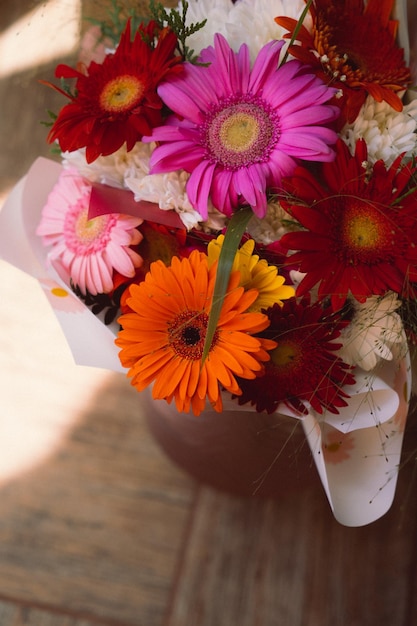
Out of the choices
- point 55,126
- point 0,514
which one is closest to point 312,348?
point 55,126

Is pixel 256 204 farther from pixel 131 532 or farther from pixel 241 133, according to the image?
pixel 131 532

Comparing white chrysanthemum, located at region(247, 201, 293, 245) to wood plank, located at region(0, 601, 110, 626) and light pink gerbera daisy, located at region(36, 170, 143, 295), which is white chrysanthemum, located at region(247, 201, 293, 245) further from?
wood plank, located at region(0, 601, 110, 626)

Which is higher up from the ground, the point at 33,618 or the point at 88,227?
the point at 88,227

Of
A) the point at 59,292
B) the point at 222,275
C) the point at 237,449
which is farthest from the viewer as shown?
the point at 237,449

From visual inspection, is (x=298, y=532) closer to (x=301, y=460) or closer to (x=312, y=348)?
(x=301, y=460)

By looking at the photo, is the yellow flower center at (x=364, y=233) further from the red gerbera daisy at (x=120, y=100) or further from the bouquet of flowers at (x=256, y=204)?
the red gerbera daisy at (x=120, y=100)

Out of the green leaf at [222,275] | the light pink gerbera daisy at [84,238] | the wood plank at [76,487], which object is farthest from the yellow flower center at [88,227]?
the wood plank at [76,487]

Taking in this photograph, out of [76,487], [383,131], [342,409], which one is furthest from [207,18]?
[76,487]
